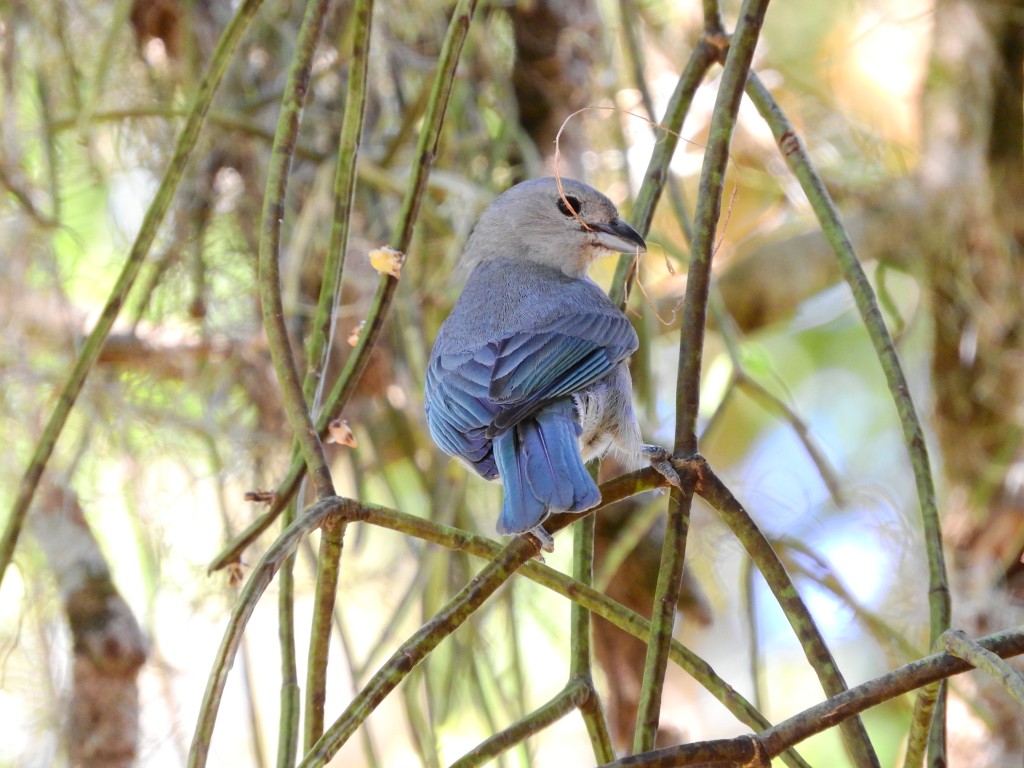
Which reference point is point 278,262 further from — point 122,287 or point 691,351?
point 691,351

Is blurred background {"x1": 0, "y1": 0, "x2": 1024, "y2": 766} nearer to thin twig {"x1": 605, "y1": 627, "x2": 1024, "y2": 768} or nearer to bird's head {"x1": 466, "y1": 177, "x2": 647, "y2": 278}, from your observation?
bird's head {"x1": 466, "y1": 177, "x2": 647, "y2": 278}

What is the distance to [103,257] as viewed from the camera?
3.89 metres

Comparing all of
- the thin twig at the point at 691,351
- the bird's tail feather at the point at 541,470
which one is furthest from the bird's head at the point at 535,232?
the thin twig at the point at 691,351

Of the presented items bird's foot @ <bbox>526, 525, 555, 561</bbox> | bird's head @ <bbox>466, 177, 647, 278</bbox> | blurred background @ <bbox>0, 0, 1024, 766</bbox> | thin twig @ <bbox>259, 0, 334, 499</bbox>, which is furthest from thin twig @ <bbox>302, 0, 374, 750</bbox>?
bird's head @ <bbox>466, 177, 647, 278</bbox>

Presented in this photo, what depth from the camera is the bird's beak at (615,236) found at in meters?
2.67

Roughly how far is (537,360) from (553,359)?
0.11 feet

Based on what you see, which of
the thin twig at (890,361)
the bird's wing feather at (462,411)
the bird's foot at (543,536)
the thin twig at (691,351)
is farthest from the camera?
the bird's wing feather at (462,411)

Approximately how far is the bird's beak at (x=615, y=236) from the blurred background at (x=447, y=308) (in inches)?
2.7

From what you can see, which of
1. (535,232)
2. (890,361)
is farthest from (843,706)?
(535,232)

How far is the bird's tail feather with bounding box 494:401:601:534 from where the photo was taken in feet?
5.91

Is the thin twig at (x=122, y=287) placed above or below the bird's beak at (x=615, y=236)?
below

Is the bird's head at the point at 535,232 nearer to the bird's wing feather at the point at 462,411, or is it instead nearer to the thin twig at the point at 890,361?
the bird's wing feather at the point at 462,411

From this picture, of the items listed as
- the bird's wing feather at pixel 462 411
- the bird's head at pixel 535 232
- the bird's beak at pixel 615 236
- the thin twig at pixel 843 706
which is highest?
the bird's head at pixel 535 232

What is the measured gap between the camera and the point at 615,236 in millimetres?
2801
